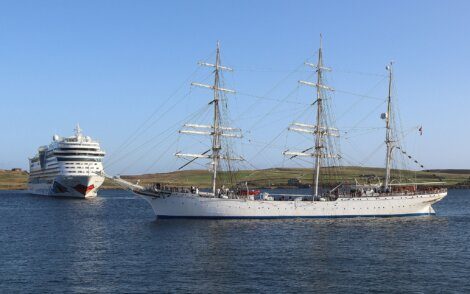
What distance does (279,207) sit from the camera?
7581 cm

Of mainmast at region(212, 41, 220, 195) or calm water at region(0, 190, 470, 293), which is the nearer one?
calm water at region(0, 190, 470, 293)

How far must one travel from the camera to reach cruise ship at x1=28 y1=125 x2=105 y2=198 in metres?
132

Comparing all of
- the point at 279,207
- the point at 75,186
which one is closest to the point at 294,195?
the point at 279,207

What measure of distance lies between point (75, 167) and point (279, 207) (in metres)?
73.2

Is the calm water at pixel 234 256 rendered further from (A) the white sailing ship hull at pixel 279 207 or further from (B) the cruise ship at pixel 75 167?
(B) the cruise ship at pixel 75 167

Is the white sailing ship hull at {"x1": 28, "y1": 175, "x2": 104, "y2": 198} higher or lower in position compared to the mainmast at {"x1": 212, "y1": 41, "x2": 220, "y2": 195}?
lower

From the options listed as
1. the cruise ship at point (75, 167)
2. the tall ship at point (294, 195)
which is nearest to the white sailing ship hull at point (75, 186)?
the cruise ship at point (75, 167)

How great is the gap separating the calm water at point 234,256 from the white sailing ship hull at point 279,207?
2.30 meters

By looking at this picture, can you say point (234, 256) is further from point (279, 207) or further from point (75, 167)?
point (75, 167)

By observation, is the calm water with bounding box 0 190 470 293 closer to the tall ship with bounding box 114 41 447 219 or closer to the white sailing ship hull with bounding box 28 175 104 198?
the tall ship with bounding box 114 41 447 219

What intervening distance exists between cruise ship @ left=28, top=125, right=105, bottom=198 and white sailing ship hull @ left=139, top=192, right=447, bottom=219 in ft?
198

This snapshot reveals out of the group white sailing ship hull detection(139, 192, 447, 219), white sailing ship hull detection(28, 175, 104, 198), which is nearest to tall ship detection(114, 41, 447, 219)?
Result: white sailing ship hull detection(139, 192, 447, 219)

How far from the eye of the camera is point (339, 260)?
44094 millimetres

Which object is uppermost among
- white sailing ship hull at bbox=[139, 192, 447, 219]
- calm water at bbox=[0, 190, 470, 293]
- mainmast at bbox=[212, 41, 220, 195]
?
mainmast at bbox=[212, 41, 220, 195]
